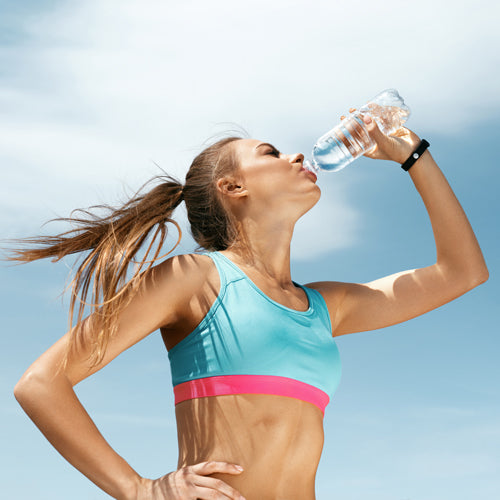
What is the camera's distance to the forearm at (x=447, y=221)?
4.05 meters

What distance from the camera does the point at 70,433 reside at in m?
2.63

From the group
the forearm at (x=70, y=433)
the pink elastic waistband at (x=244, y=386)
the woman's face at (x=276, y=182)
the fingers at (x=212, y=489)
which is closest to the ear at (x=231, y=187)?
the woman's face at (x=276, y=182)

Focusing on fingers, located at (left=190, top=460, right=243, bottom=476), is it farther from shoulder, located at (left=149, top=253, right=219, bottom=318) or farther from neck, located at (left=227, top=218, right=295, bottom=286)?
neck, located at (left=227, top=218, right=295, bottom=286)

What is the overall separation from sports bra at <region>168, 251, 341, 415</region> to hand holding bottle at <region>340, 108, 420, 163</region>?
1352mm

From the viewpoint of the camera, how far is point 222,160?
11.9 ft

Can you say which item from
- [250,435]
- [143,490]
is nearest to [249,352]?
[250,435]

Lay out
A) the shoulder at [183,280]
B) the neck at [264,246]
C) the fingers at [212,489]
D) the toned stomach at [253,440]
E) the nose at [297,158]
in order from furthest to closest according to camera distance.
A: the nose at [297,158] < the neck at [264,246] < the shoulder at [183,280] < the toned stomach at [253,440] < the fingers at [212,489]

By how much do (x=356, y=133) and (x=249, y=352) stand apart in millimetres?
1757

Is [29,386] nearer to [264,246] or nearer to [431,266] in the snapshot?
[264,246]

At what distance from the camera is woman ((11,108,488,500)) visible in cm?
266

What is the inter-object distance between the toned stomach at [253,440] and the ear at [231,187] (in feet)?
3.67

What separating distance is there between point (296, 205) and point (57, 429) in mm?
1607

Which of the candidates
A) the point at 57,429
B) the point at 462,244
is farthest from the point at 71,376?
the point at 462,244

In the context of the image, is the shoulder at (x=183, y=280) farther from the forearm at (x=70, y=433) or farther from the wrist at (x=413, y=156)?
the wrist at (x=413, y=156)
